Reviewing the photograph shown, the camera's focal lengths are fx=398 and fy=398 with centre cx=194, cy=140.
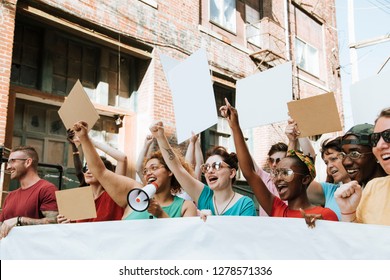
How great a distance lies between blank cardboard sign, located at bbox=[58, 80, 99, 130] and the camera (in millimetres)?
2342

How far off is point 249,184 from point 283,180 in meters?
0.21

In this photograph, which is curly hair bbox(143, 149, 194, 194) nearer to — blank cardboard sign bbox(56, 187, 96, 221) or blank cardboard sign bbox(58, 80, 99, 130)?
blank cardboard sign bbox(58, 80, 99, 130)

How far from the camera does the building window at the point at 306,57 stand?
39.2 feet

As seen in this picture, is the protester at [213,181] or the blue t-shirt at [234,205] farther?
the protester at [213,181]

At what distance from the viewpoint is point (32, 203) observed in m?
3.08

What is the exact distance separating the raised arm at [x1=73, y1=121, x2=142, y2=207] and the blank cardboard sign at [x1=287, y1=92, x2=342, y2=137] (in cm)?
106

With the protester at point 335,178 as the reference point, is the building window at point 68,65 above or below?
above

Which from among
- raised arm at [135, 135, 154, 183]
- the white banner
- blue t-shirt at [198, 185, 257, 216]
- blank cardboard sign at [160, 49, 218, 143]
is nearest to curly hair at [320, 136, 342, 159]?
blue t-shirt at [198, 185, 257, 216]

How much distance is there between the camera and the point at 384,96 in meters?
2.52

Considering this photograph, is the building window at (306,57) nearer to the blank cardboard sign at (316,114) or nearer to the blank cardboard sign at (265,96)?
the blank cardboard sign at (265,96)

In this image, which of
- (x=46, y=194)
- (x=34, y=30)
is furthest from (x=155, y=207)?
(x=34, y=30)

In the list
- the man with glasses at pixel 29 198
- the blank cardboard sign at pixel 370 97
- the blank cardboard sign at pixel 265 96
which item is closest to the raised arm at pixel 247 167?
the blank cardboard sign at pixel 265 96

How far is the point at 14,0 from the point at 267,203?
15.6 feet

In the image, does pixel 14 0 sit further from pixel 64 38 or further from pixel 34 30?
pixel 64 38
